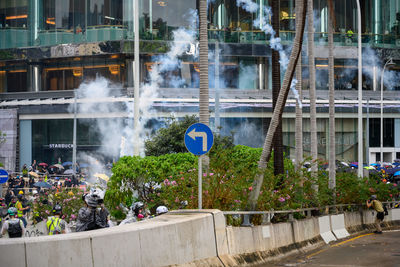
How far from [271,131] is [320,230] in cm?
526

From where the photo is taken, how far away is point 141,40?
61688mm

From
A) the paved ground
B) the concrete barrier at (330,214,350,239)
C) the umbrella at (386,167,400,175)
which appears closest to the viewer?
the paved ground

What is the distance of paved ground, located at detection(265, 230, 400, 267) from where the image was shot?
15.8 m

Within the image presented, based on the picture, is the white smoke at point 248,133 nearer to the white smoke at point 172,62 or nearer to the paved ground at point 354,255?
the white smoke at point 172,62

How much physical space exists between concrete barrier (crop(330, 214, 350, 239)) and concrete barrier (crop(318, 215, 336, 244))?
0.53m

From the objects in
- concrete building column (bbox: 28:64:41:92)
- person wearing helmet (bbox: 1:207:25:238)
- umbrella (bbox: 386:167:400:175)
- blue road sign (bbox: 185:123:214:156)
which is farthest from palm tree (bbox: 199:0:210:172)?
concrete building column (bbox: 28:64:41:92)

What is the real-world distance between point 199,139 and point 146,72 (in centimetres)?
5069

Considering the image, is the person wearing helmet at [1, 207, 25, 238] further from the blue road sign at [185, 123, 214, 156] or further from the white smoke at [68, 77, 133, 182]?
the white smoke at [68, 77, 133, 182]

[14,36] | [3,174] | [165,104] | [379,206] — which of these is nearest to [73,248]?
[3,174]

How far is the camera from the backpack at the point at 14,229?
13.3 metres

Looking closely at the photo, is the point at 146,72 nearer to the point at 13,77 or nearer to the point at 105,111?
the point at 105,111

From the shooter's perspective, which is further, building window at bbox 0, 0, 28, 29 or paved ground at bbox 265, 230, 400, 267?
building window at bbox 0, 0, 28, 29

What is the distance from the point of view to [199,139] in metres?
13.2

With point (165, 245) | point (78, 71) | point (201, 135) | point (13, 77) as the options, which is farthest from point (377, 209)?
point (13, 77)
